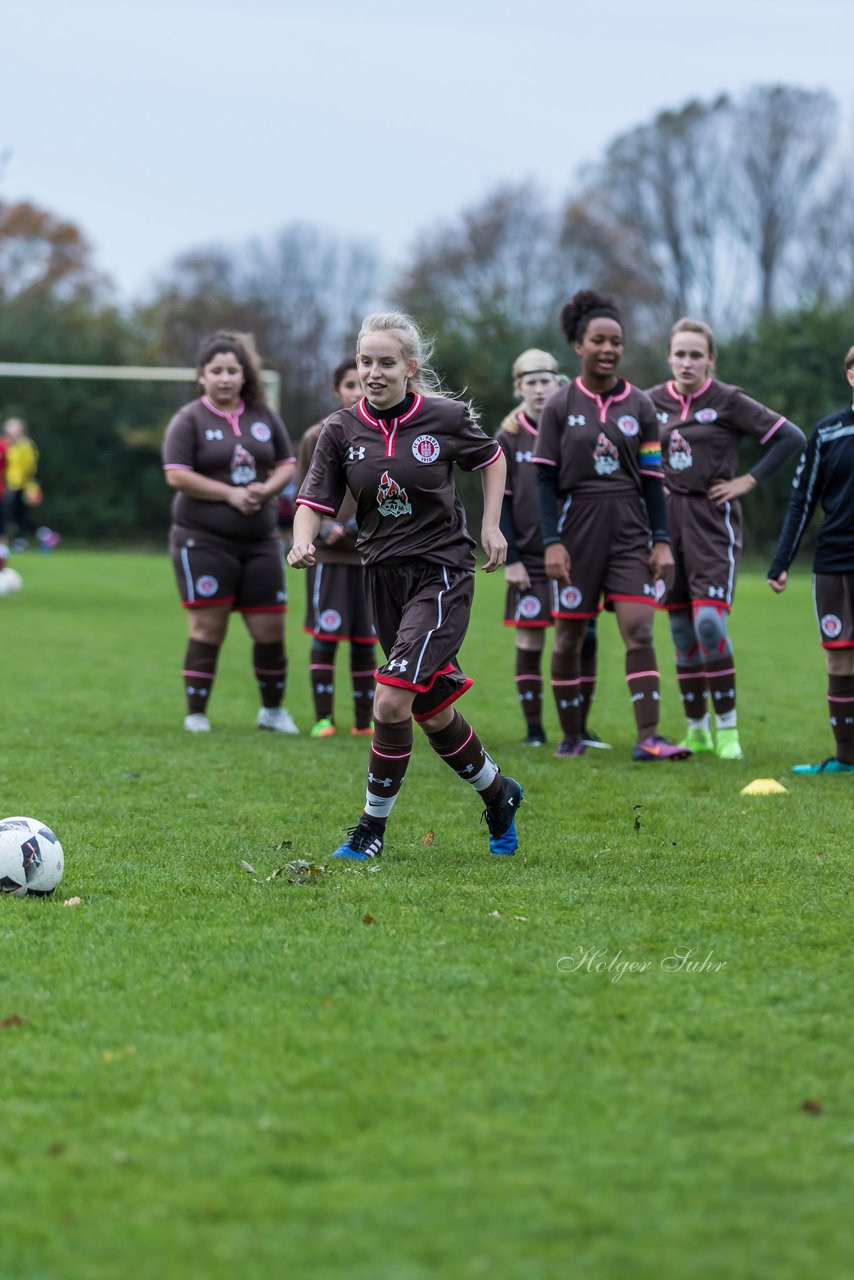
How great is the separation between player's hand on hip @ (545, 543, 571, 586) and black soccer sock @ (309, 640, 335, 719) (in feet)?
6.54

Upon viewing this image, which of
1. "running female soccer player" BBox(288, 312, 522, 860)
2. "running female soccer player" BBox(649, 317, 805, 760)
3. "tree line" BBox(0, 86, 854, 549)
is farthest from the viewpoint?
"tree line" BBox(0, 86, 854, 549)

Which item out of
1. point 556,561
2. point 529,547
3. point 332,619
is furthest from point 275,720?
point 556,561

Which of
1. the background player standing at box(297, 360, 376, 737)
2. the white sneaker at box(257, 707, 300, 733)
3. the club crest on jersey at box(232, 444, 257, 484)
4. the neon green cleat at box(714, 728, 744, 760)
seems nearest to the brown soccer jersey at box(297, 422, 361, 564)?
the background player standing at box(297, 360, 376, 737)

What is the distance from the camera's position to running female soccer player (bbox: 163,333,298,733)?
9.13 m

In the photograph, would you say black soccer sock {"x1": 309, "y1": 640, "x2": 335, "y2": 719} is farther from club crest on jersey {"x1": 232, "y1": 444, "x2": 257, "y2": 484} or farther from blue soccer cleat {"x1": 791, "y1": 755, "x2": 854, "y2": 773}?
blue soccer cleat {"x1": 791, "y1": 755, "x2": 854, "y2": 773}

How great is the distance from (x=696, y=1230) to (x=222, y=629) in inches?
276

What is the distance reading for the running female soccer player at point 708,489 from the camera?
27.9 feet

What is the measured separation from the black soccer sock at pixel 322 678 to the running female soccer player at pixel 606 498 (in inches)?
75.0

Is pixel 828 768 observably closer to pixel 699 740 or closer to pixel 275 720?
pixel 699 740

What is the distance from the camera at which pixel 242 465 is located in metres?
9.22

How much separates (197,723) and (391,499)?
13.0ft

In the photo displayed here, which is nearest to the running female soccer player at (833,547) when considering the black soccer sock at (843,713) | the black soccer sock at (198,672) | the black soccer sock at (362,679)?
the black soccer sock at (843,713)

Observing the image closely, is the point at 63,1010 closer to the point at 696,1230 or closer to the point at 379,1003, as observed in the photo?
the point at 379,1003

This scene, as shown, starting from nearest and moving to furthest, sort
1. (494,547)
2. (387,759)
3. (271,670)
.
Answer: (494,547) → (387,759) → (271,670)
